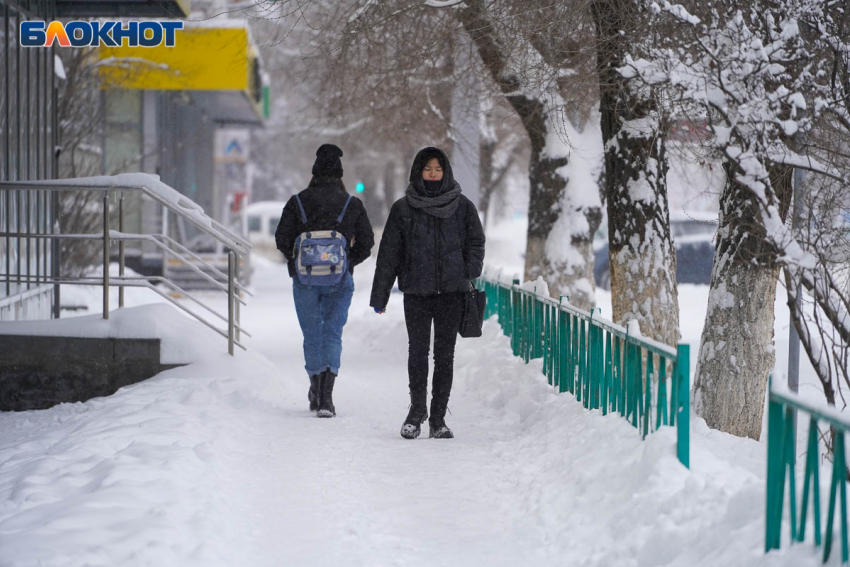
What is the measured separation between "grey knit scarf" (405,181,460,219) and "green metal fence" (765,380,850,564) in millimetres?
2844

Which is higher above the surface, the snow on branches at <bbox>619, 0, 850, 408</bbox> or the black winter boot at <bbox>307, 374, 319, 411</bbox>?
the snow on branches at <bbox>619, 0, 850, 408</bbox>

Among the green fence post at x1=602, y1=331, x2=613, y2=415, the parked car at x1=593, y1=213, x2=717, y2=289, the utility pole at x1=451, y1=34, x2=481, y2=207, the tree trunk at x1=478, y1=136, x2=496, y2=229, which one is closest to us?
the green fence post at x1=602, y1=331, x2=613, y2=415

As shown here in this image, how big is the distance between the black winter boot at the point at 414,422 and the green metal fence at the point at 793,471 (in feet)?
9.97

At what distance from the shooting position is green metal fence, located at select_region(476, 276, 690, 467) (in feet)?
14.3

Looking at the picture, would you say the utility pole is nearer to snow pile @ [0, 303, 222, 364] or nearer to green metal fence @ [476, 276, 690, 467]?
green metal fence @ [476, 276, 690, 467]

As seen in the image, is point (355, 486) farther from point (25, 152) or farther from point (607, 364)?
point (25, 152)

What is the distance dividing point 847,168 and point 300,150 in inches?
1465

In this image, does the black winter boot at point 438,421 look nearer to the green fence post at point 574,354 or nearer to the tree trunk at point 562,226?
the green fence post at point 574,354

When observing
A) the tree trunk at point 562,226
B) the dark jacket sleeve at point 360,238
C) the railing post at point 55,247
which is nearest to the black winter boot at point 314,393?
the dark jacket sleeve at point 360,238

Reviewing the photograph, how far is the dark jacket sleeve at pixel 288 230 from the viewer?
6.73 m

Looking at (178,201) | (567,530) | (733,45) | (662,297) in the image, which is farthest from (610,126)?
(567,530)

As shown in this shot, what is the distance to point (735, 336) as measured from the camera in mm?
6246

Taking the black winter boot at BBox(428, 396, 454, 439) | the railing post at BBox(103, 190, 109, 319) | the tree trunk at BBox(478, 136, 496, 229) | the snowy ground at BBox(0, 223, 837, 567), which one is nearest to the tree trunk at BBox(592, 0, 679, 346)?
the snowy ground at BBox(0, 223, 837, 567)

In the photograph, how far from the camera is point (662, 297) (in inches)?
312
